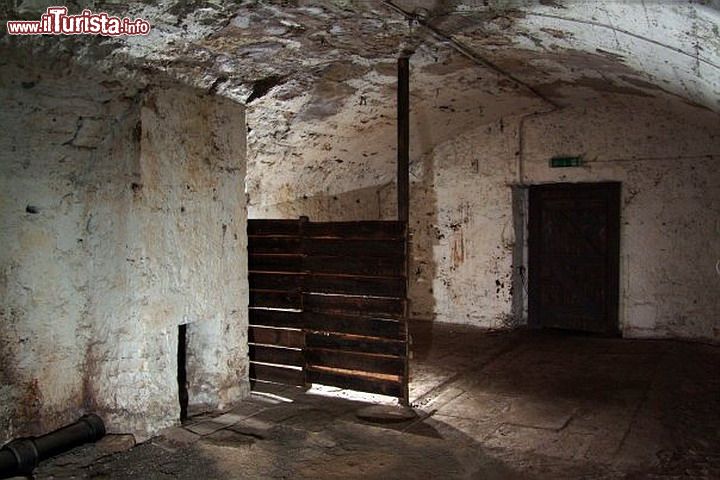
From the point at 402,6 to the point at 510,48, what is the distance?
3.84 feet

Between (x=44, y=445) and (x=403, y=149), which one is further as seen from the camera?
(x=403, y=149)

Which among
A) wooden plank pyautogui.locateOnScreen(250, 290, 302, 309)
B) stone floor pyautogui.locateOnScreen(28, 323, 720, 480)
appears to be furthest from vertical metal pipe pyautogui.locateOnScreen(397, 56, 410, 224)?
stone floor pyautogui.locateOnScreen(28, 323, 720, 480)

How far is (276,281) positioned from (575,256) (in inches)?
157

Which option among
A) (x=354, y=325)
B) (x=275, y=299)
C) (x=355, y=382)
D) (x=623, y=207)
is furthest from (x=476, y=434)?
(x=623, y=207)

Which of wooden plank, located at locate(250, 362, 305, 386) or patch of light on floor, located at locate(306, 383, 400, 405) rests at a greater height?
wooden plank, located at locate(250, 362, 305, 386)

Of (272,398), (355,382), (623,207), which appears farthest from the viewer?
(623,207)

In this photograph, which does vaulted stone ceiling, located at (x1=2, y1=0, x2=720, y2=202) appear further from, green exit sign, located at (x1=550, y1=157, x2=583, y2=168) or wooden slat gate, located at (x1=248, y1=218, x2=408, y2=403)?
wooden slat gate, located at (x1=248, y1=218, x2=408, y2=403)

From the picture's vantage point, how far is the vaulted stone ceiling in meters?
3.12

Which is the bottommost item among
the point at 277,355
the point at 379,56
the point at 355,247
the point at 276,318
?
the point at 277,355

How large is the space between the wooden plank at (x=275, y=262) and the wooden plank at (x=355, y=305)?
0.28 meters

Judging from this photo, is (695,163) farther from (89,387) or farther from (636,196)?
(89,387)

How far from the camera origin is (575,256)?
7.19 m

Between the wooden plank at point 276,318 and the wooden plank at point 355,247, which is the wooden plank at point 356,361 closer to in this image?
the wooden plank at point 276,318

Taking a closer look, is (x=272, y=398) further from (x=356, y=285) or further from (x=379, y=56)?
(x=379, y=56)
